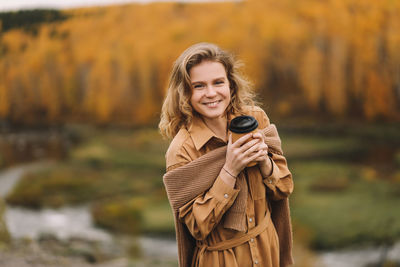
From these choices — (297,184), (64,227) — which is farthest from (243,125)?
(64,227)

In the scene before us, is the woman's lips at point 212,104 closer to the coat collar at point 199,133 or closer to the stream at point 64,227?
the coat collar at point 199,133

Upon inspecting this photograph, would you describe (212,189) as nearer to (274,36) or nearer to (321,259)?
(321,259)

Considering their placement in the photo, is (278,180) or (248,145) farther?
(278,180)

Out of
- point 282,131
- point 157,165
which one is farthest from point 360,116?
point 157,165

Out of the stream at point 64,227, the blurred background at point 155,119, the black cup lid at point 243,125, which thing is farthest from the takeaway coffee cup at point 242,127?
the stream at point 64,227

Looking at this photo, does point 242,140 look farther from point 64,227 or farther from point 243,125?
point 64,227

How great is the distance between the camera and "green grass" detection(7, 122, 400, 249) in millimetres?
4320

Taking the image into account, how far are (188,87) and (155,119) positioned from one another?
12.0ft

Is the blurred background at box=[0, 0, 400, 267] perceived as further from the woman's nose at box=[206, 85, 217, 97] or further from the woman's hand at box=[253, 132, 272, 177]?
the woman's nose at box=[206, 85, 217, 97]

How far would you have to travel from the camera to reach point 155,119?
510cm

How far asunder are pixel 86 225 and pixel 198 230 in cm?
375

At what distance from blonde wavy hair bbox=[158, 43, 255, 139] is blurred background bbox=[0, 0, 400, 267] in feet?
10.1

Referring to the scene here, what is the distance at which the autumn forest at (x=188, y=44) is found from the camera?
4.65m

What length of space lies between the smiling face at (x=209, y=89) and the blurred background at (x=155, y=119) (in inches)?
125
